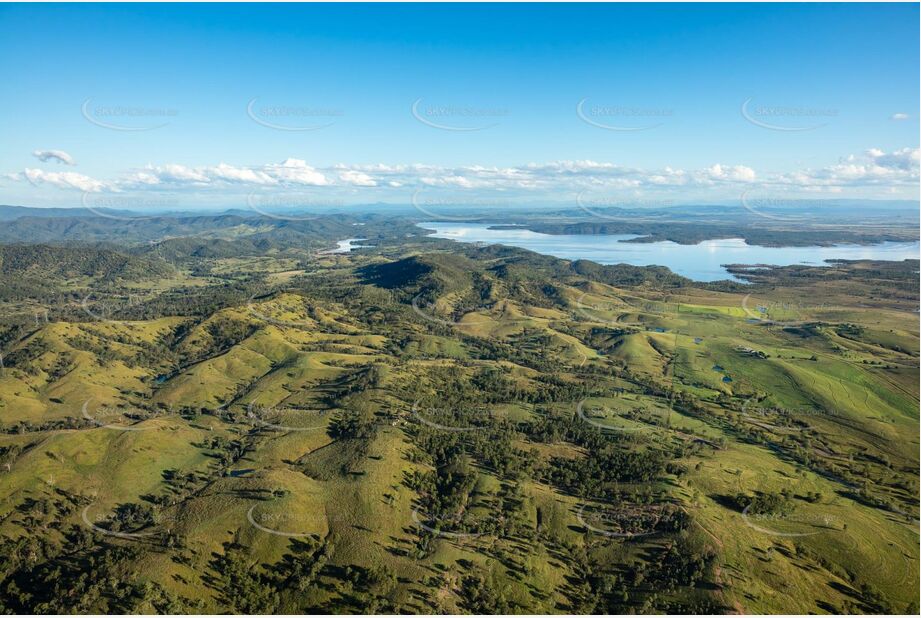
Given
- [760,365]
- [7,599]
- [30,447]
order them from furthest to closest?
[760,365]
[30,447]
[7,599]

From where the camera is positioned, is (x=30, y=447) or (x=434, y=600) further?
(x=30, y=447)

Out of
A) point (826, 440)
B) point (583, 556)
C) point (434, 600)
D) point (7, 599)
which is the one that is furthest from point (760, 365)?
point (7, 599)

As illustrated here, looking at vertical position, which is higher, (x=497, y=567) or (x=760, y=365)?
(x=760, y=365)

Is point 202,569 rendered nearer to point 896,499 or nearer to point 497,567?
point 497,567

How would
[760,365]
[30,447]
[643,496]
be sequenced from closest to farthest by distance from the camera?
1. [643,496]
2. [30,447]
3. [760,365]

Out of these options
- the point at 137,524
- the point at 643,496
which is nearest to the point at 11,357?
the point at 137,524

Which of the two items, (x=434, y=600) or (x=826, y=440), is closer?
(x=434, y=600)

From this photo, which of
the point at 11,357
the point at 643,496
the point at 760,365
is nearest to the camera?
the point at 643,496

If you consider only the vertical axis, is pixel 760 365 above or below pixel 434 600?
→ above

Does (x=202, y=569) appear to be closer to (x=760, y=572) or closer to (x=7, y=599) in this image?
(x=7, y=599)
